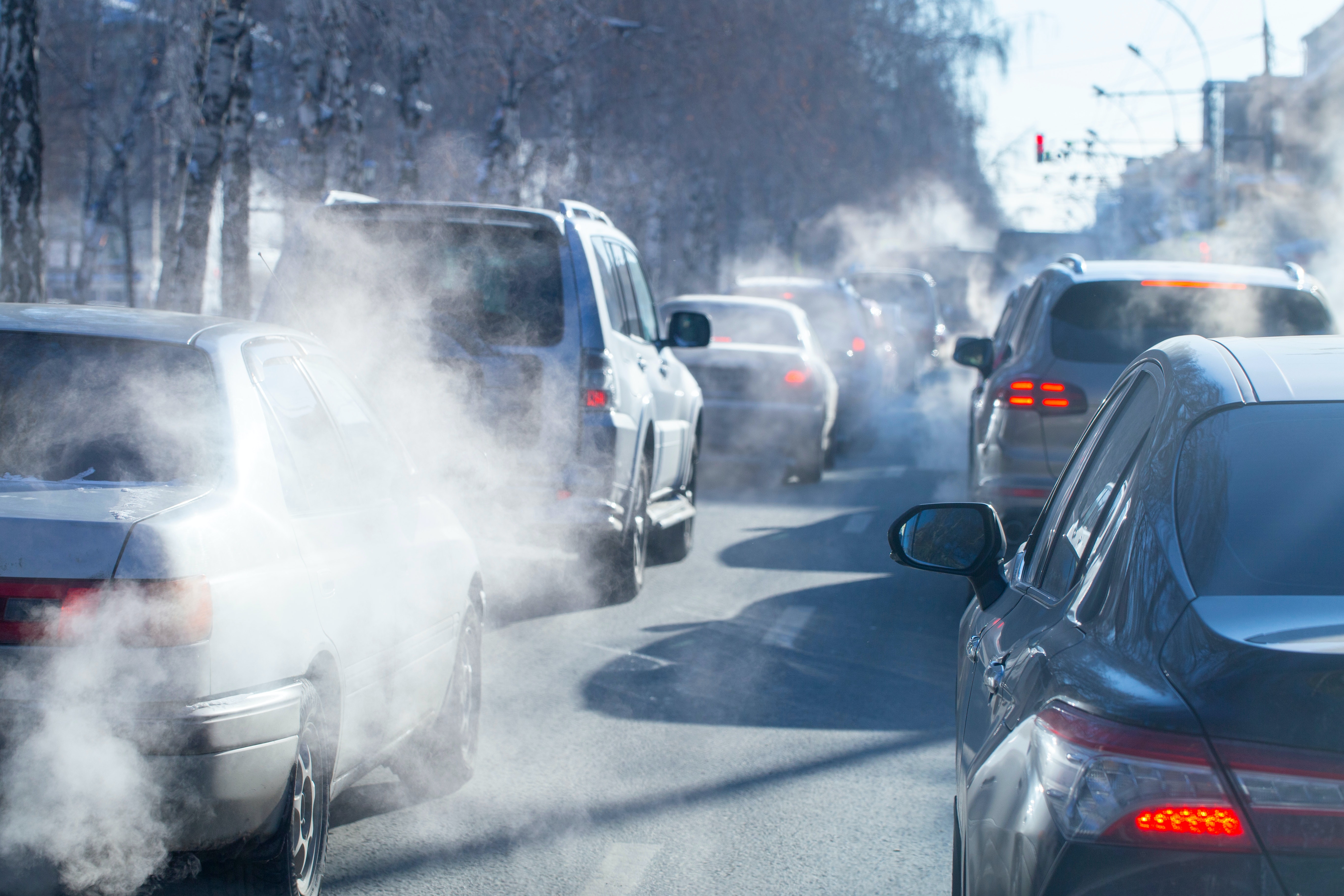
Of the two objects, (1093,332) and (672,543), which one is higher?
(1093,332)

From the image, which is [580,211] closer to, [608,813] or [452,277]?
[452,277]

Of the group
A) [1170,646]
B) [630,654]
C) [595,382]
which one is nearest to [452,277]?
[595,382]

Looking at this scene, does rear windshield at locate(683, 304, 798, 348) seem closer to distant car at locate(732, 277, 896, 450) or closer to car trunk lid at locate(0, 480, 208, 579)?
distant car at locate(732, 277, 896, 450)

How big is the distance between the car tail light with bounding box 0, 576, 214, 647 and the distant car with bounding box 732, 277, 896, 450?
594 inches

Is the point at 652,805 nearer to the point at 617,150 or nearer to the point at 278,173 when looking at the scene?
the point at 617,150

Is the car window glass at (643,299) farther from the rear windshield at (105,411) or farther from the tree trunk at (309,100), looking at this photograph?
the tree trunk at (309,100)

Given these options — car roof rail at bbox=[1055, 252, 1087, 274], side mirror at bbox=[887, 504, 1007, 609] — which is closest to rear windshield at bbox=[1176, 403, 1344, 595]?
side mirror at bbox=[887, 504, 1007, 609]

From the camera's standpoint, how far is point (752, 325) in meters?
15.4

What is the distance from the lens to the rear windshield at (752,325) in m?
15.2

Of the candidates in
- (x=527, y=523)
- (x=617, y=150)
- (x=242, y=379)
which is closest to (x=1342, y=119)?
(x=617, y=150)

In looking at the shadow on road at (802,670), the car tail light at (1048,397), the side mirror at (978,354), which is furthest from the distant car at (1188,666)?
the side mirror at (978,354)

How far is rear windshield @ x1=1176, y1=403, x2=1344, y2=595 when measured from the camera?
2141mm

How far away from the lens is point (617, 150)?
33.2m

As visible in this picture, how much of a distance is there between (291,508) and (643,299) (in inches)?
259
